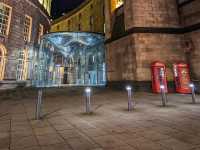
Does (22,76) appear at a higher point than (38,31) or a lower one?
lower

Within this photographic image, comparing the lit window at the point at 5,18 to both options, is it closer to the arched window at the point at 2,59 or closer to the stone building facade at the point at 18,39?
the stone building facade at the point at 18,39

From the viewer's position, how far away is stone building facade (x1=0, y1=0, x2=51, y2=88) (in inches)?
627

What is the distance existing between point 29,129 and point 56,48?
2185cm

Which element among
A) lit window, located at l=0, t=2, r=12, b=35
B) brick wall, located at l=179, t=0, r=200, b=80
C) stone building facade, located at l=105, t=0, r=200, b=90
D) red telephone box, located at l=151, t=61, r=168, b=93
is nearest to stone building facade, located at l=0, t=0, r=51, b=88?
lit window, located at l=0, t=2, r=12, b=35

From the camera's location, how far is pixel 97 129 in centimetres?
396

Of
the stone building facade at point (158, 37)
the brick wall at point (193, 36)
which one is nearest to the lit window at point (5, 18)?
the stone building facade at point (158, 37)

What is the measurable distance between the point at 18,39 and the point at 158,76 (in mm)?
15523

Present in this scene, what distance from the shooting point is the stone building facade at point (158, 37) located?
496 inches

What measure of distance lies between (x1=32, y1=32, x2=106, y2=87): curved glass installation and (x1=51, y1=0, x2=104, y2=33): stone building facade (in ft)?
18.2

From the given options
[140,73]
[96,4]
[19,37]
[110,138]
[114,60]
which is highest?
[96,4]

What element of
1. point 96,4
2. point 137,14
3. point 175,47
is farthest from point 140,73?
point 96,4

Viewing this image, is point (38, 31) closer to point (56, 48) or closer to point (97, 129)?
point (56, 48)

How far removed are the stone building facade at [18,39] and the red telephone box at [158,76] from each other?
14.0 meters

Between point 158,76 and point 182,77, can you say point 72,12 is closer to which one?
point 158,76
